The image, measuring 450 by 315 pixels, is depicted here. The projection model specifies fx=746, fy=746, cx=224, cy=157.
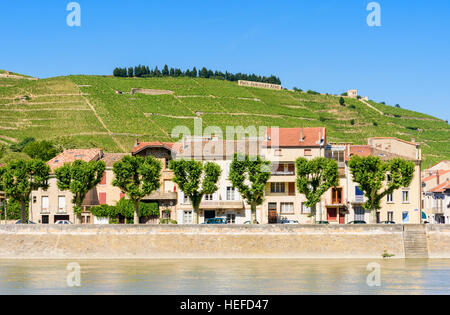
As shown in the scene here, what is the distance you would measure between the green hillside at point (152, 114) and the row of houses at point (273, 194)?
44.0 m

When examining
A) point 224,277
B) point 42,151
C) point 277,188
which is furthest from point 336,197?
point 42,151

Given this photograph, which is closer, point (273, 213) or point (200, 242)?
point (200, 242)

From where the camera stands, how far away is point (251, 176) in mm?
60156

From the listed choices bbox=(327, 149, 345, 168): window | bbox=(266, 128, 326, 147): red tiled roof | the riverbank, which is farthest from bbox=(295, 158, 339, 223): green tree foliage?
bbox=(327, 149, 345, 168): window

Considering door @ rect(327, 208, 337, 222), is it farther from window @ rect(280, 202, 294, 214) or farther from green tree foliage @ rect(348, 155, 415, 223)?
green tree foliage @ rect(348, 155, 415, 223)

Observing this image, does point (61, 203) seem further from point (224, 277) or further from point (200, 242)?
point (224, 277)

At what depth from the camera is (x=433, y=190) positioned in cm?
8181

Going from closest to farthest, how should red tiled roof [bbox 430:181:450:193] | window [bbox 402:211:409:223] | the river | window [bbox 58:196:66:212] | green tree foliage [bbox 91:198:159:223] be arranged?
the river
window [bbox 402:211:409:223]
green tree foliage [bbox 91:198:159:223]
window [bbox 58:196:66:212]
red tiled roof [bbox 430:181:450:193]

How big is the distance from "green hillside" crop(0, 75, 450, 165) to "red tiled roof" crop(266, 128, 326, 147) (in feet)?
169

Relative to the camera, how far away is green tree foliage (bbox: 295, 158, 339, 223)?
59.2m

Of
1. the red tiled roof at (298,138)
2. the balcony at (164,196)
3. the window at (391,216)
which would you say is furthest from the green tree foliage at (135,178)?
the window at (391,216)

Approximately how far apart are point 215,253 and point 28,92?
382ft

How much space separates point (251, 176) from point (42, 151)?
51848mm
